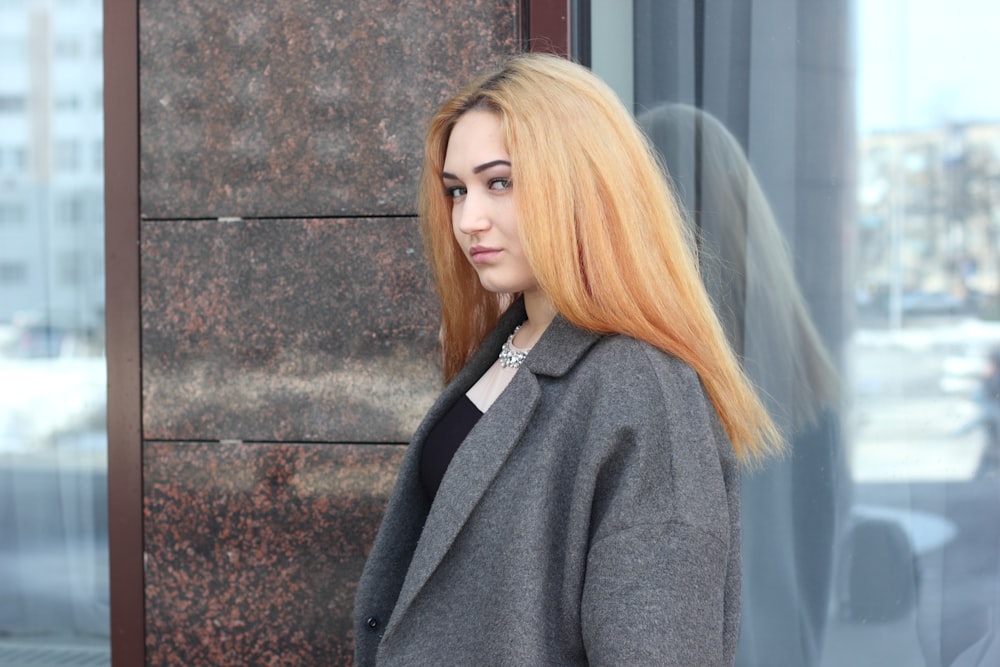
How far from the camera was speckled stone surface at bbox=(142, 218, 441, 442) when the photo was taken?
2936mm

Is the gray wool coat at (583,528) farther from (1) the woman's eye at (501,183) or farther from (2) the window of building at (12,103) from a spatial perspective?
(2) the window of building at (12,103)

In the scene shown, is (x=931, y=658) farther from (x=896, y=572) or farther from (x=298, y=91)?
(x=298, y=91)

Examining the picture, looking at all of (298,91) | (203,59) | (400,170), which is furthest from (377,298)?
(203,59)

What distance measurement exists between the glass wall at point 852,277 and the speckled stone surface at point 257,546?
113cm

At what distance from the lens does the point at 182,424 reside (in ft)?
10.1

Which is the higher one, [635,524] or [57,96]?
[57,96]

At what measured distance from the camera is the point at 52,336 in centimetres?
341

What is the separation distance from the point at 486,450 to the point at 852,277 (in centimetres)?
145

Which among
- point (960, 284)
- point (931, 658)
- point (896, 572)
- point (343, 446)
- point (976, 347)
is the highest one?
point (960, 284)

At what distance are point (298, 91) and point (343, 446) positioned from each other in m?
1.05

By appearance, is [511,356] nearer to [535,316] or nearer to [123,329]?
[535,316]

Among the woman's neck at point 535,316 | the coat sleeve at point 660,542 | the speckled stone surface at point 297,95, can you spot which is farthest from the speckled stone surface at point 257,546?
the coat sleeve at point 660,542

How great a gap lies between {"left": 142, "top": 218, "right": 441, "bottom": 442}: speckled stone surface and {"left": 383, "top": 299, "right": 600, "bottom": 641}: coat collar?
46.4 inches

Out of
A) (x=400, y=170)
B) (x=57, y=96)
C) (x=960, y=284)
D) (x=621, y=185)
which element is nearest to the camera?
(x=621, y=185)
